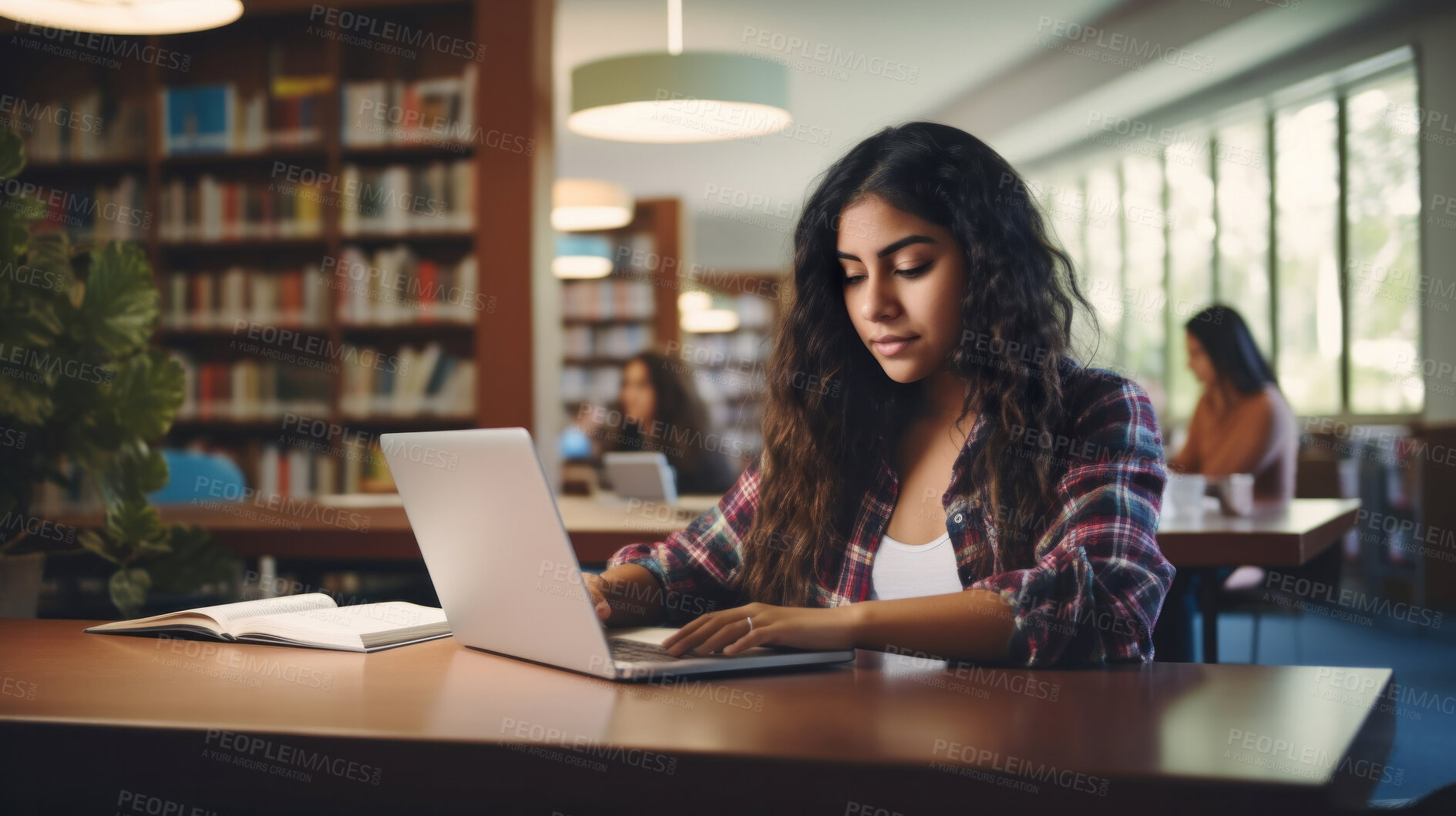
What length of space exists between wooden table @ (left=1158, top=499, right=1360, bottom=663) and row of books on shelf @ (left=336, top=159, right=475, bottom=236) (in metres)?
2.89

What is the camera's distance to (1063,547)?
114 cm

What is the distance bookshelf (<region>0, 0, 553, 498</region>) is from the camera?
4.23m

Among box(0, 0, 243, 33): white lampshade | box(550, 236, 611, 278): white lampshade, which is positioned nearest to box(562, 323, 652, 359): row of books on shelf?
box(550, 236, 611, 278): white lampshade

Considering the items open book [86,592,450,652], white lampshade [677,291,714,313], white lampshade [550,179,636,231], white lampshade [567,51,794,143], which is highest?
white lampshade [550,179,636,231]

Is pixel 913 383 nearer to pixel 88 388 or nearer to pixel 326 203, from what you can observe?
pixel 88 388

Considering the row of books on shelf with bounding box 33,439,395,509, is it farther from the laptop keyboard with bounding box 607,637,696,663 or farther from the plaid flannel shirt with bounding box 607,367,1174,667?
the laptop keyboard with bounding box 607,637,696,663

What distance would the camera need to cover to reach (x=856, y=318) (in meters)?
1.38

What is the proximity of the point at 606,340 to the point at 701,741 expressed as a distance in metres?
7.75

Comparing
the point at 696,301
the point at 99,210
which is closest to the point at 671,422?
the point at 99,210

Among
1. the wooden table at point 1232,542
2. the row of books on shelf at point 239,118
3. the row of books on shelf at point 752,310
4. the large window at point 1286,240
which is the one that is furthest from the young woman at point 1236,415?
the row of books on shelf at point 752,310

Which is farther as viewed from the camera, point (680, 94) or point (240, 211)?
point (240, 211)

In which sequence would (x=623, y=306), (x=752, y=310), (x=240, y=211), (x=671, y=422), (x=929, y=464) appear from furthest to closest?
(x=752, y=310) < (x=623, y=306) < (x=671, y=422) < (x=240, y=211) < (x=929, y=464)

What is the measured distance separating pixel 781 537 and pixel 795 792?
0.68 metres

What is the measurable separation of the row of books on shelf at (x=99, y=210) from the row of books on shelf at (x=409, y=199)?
87cm
